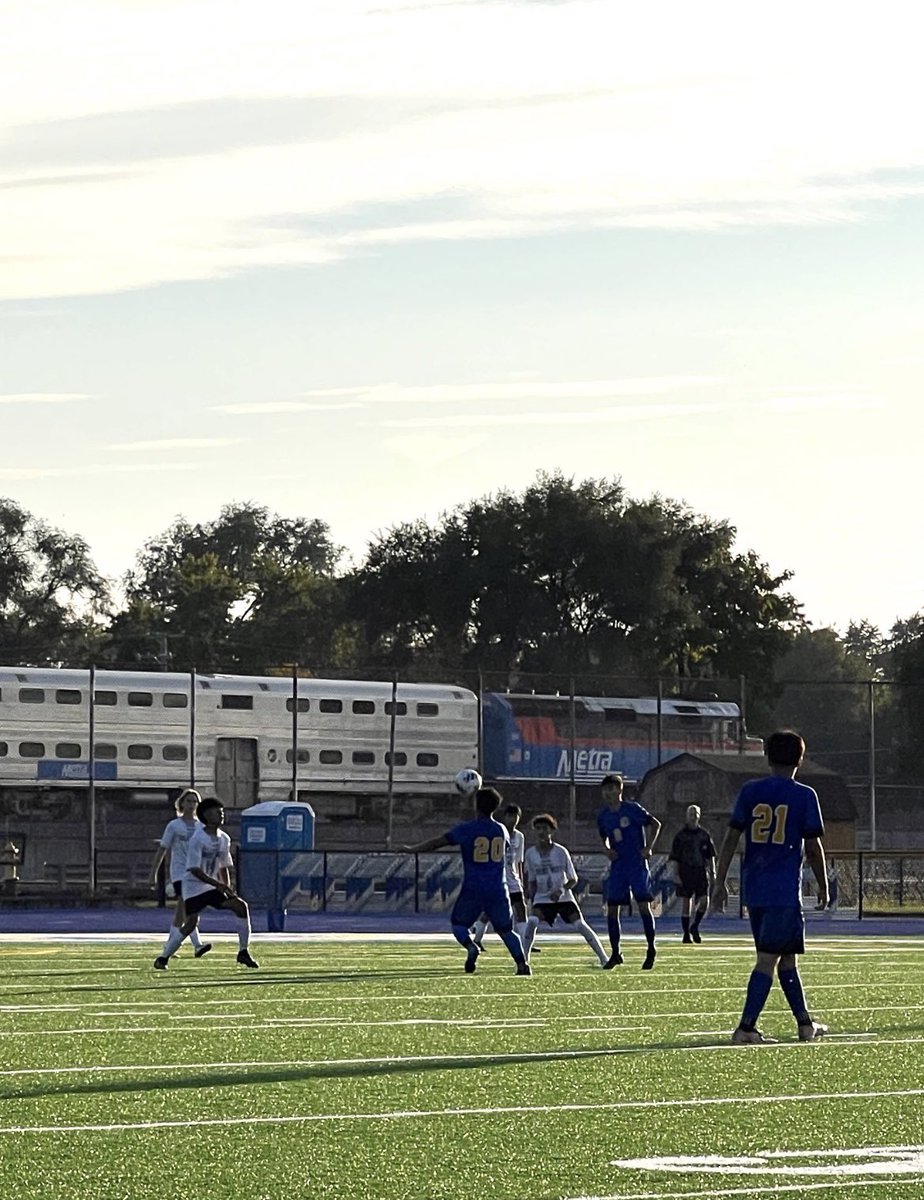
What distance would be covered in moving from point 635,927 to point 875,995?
17.3 metres

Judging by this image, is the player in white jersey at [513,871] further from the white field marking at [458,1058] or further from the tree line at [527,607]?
the tree line at [527,607]

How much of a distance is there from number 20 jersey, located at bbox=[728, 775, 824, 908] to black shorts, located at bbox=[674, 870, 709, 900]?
17489 mm

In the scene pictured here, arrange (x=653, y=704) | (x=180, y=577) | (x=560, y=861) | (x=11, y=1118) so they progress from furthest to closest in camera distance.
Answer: (x=180, y=577), (x=653, y=704), (x=560, y=861), (x=11, y=1118)

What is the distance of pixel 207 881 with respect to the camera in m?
20.4

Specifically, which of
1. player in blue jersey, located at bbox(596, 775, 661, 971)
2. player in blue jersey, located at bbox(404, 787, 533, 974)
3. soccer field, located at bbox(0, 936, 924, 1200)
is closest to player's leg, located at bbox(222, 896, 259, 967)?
soccer field, located at bbox(0, 936, 924, 1200)

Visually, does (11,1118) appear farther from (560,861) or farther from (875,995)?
(560,861)

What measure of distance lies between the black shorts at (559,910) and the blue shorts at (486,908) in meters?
2.38

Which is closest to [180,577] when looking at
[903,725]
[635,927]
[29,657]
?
Result: [29,657]

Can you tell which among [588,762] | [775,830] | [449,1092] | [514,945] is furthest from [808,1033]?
[588,762]

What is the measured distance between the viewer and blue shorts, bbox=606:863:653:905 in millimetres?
21656

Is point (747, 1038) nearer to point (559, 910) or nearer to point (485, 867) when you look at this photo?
point (485, 867)

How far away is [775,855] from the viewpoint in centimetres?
1242

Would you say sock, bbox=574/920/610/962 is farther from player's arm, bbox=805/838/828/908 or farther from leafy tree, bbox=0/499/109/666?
leafy tree, bbox=0/499/109/666

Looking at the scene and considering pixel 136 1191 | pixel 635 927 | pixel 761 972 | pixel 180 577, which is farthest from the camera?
pixel 180 577
